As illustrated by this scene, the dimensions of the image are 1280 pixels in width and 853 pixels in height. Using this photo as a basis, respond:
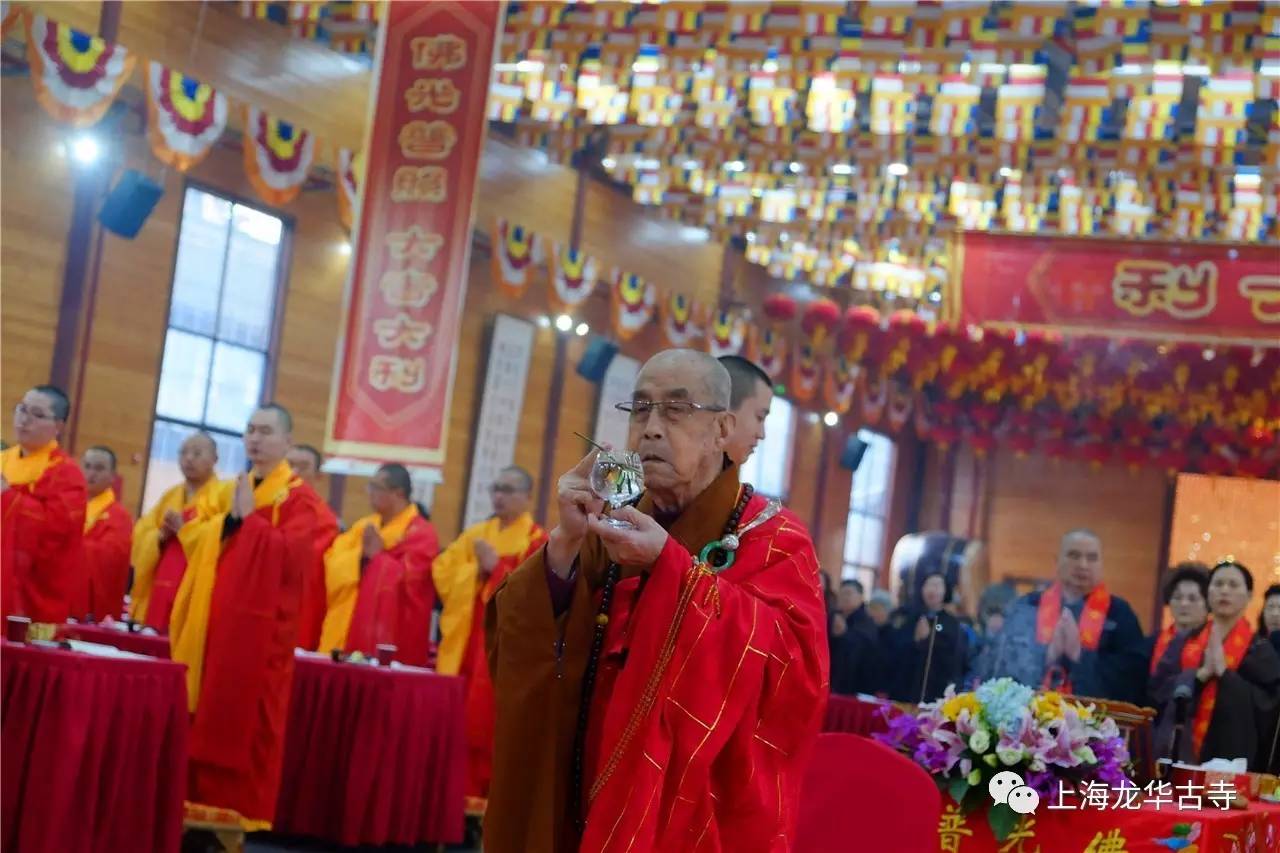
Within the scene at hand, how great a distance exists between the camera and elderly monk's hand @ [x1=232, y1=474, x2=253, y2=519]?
6.29 metres

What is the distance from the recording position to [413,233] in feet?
22.2

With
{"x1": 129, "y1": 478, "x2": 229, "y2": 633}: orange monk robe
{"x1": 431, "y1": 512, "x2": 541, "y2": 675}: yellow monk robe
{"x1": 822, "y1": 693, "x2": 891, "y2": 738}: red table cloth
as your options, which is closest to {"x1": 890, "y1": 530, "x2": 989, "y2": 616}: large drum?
{"x1": 822, "y1": 693, "x2": 891, "y2": 738}: red table cloth

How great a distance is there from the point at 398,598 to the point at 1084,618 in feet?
12.1

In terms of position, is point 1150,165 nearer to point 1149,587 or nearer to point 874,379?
point 874,379

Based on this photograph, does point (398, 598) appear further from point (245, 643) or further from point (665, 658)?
point (665, 658)

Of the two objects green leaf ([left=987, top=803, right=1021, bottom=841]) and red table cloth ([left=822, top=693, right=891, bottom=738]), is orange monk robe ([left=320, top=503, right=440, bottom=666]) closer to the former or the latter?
red table cloth ([left=822, top=693, right=891, bottom=738])

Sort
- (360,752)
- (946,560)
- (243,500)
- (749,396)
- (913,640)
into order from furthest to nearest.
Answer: (946,560) → (913,640) → (360,752) → (243,500) → (749,396)

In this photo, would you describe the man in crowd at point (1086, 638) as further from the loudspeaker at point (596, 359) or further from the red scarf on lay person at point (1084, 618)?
the loudspeaker at point (596, 359)

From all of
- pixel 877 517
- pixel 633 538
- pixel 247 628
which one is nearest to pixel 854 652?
pixel 247 628

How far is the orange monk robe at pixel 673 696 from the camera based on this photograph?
249 cm

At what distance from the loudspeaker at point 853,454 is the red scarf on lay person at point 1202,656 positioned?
11718mm

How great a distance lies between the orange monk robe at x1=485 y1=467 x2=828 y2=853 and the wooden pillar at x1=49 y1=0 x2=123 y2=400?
7.13 metres

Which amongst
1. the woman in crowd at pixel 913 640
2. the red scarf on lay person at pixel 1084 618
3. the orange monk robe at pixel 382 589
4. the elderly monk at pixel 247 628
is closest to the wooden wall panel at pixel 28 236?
the orange monk robe at pixel 382 589

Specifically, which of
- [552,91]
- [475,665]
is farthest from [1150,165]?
[475,665]
